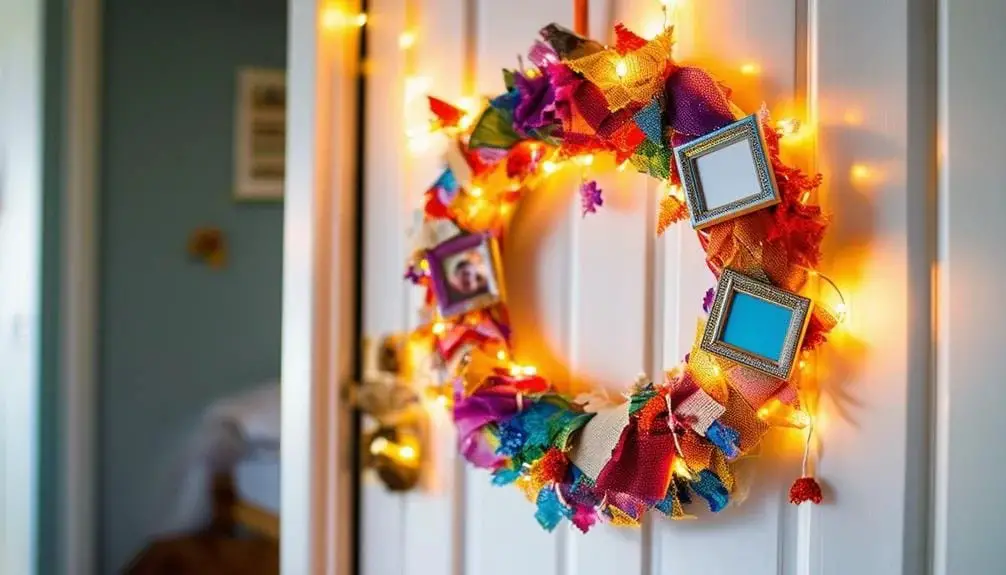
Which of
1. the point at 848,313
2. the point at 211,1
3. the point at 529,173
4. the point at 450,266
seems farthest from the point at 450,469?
the point at 211,1

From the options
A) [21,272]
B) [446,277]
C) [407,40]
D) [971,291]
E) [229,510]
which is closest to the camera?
[971,291]

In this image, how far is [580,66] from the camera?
0.83m

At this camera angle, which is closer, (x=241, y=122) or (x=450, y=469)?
(x=450, y=469)

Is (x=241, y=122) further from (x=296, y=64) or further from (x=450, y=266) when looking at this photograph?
(x=450, y=266)

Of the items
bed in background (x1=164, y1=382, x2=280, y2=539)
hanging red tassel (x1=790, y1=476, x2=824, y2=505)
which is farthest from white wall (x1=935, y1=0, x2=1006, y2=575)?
bed in background (x1=164, y1=382, x2=280, y2=539)

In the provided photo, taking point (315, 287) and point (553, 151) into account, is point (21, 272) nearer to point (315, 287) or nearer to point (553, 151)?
point (315, 287)

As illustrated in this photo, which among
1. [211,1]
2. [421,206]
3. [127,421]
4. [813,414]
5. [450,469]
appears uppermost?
[211,1]

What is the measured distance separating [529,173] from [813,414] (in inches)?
19.7

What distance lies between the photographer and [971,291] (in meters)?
0.72

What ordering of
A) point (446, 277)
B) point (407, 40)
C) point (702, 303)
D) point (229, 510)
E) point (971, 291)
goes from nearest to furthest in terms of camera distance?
point (971, 291) < point (702, 303) < point (446, 277) < point (407, 40) < point (229, 510)

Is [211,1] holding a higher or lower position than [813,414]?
higher

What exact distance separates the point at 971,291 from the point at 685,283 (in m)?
0.31

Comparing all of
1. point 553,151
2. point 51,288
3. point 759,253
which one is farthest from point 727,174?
point 51,288

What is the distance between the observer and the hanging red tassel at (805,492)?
29.8 inches
